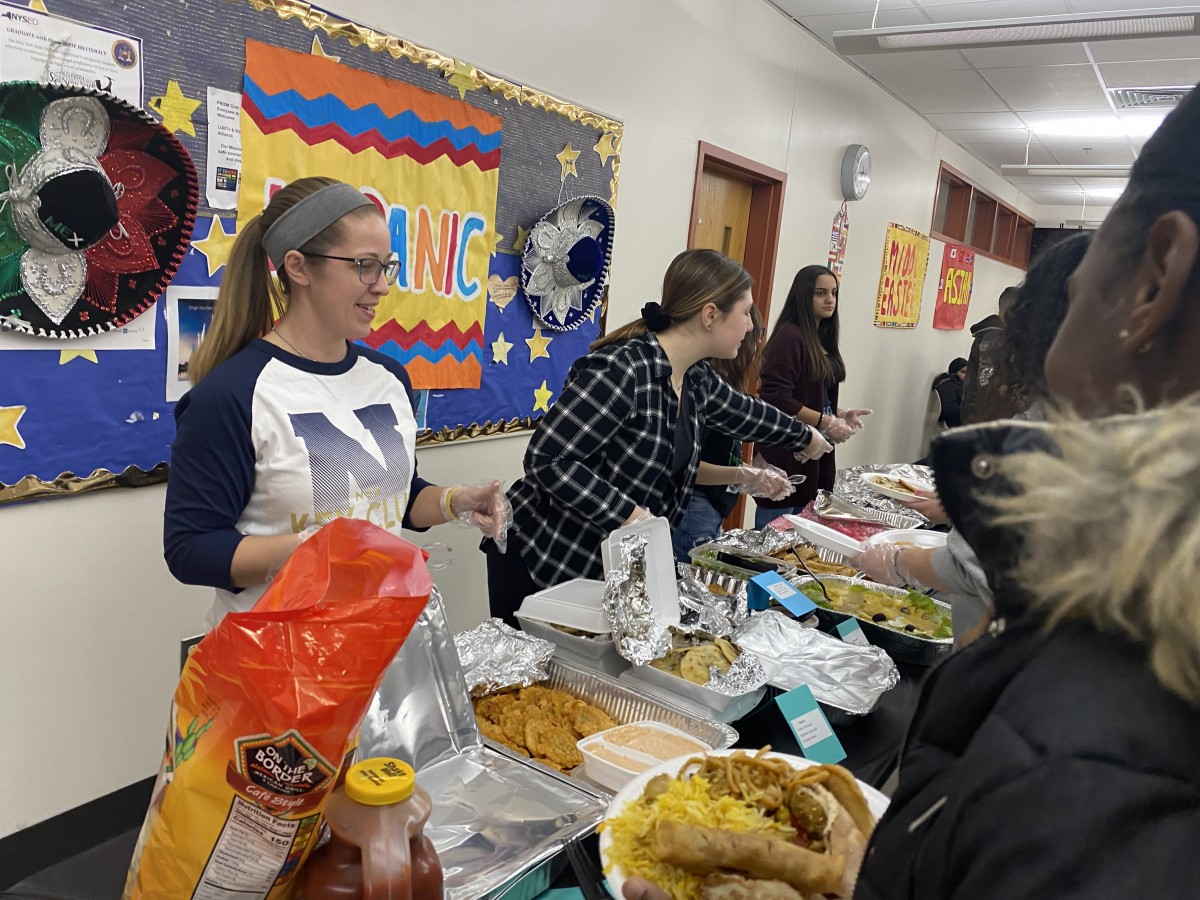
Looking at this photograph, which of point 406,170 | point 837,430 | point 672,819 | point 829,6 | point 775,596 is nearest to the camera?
point 672,819

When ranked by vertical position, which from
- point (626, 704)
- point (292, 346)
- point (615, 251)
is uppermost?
point (615, 251)

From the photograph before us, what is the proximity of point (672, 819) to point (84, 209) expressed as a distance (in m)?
1.78

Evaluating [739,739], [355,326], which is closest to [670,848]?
[739,739]

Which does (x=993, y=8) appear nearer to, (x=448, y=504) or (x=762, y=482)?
(x=762, y=482)

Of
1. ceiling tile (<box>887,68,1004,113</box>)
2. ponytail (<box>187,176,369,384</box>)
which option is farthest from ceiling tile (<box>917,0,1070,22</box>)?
ponytail (<box>187,176,369,384</box>)

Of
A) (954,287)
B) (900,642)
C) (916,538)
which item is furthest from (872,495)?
(954,287)

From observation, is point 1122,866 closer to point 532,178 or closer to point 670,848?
point 670,848

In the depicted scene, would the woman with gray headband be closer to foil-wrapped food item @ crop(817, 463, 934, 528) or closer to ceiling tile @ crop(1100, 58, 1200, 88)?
foil-wrapped food item @ crop(817, 463, 934, 528)

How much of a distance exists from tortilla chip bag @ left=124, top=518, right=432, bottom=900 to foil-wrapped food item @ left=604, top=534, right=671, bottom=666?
2.70 ft

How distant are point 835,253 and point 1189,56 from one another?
213 cm

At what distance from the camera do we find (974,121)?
6590mm

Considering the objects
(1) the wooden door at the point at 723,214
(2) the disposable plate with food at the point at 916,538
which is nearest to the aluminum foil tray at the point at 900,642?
(2) the disposable plate with food at the point at 916,538

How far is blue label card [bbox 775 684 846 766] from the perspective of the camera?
1.36 m

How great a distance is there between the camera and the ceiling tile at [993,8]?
160 inches
